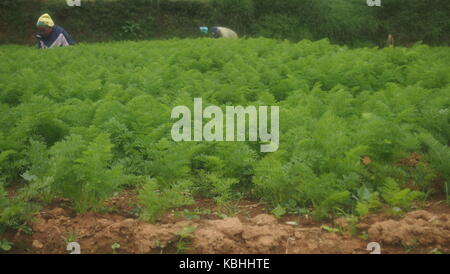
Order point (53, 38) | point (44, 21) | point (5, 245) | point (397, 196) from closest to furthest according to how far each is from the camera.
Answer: point (5, 245) → point (397, 196) → point (44, 21) → point (53, 38)

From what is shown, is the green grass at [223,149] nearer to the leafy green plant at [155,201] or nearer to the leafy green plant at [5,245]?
the leafy green plant at [155,201]

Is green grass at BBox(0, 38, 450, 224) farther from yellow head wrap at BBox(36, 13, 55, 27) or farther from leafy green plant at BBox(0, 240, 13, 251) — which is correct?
yellow head wrap at BBox(36, 13, 55, 27)

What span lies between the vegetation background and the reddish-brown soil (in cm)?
2799

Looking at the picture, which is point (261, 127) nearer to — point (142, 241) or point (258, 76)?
point (142, 241)

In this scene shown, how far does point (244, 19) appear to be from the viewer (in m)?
33.2

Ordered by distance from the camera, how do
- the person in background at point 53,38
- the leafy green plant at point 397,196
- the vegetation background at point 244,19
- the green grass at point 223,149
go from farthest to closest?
the vegetation background at point 244,19 < the person in background at point 53,38 < the green grass at point 223,149 < the leafy green plant at point 397,196

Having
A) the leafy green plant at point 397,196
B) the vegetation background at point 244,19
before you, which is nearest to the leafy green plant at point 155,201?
the leafy green plant at point 397,196

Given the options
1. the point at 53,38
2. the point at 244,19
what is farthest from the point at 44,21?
the point at 244,19

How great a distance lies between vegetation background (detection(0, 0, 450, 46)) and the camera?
101 ft

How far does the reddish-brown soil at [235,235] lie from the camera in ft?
12.9

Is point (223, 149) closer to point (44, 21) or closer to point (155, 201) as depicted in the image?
point (155, 201)

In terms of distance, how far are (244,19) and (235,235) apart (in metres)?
30.5

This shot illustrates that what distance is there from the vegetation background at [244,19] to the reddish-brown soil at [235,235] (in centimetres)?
2799

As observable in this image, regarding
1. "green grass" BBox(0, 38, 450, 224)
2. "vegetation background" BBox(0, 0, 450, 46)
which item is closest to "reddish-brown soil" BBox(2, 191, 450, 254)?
"green grass" BBox(0, 38, 450, 224)
